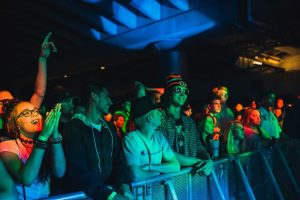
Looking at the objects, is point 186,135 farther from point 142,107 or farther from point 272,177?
point 272,177

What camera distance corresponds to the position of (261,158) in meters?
5.41

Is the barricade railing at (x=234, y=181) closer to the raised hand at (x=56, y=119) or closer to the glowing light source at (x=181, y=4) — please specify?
the raised hand at (x=56, y=119)

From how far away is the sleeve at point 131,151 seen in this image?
11.0 feet

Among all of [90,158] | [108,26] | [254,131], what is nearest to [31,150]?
[90,158]

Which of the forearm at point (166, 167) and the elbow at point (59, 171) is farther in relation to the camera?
the forearm at point (166, 167)

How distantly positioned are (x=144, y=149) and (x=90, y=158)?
2.12 ft

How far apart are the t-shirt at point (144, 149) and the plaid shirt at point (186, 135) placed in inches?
11.7

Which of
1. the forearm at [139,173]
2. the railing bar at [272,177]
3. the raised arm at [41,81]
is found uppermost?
the raised arm at [41,81]

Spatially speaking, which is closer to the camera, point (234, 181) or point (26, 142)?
point (26, 142)

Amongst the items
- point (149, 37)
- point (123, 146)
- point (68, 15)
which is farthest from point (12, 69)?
point (123, 146)

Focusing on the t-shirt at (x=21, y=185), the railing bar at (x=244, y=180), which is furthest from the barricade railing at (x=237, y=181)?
the t-shirt at (x=21, y=185)

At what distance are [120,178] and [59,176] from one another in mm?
671

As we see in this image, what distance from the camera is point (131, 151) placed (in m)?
3.38

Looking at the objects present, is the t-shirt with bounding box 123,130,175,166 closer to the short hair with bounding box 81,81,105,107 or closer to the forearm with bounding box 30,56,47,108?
the short hair with bounding box 81,81,105,107
